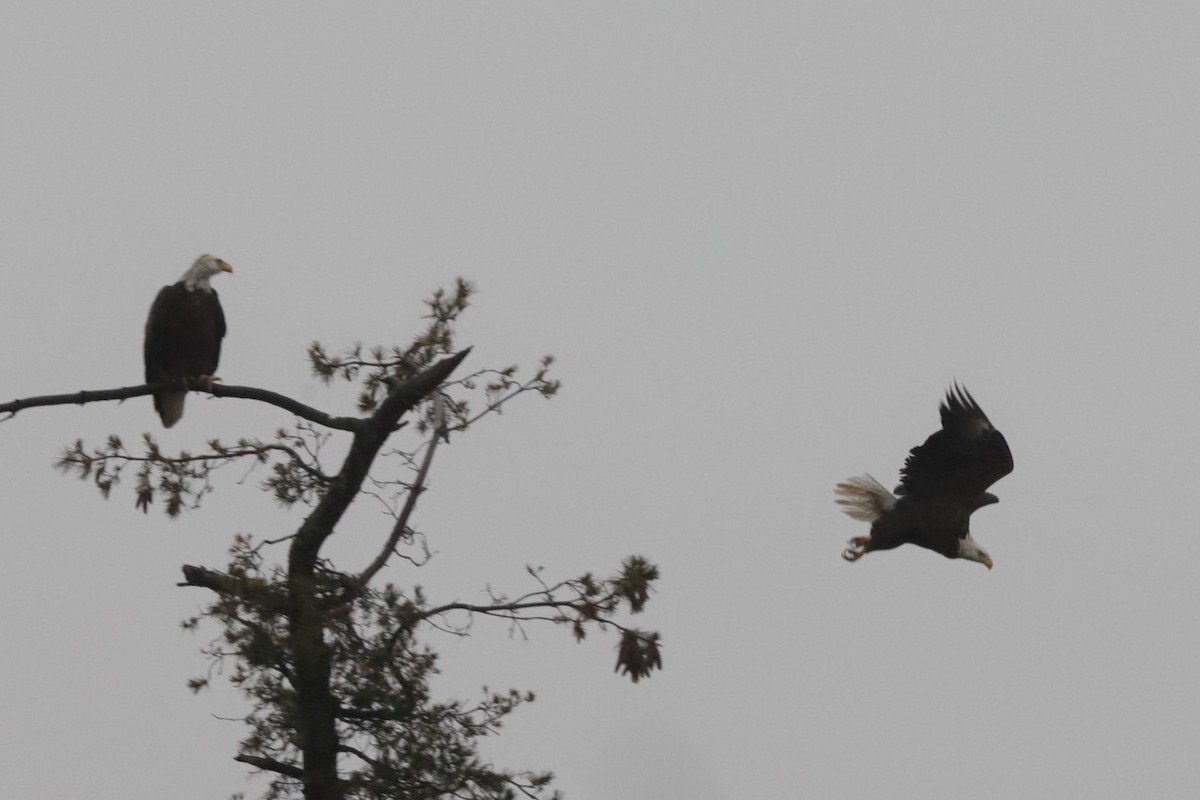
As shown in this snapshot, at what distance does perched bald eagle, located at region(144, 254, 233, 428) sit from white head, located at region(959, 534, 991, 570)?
366 cm

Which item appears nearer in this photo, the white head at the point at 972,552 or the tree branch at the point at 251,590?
the tree branch at the point at 251,590

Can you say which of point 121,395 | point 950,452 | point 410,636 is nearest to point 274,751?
point 410,636

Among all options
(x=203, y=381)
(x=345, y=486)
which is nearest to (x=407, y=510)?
(x=345, y=486)

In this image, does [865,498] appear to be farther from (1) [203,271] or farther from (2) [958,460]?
(1) [203,271]

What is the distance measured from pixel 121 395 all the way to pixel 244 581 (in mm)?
748

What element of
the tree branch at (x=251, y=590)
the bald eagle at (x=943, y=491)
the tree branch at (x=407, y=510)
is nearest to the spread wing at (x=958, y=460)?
the bald eagle at (x=943, y=491)

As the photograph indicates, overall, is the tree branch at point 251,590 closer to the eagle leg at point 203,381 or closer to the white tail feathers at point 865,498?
the eagle leg at point 203,381

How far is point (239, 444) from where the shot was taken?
5133 mm

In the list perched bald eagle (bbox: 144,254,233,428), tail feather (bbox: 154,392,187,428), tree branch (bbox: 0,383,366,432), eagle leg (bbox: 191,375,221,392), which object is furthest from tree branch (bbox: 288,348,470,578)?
tail feather (bbox: 154,392,187,428)

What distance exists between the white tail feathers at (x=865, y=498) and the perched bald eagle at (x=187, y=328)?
9.97 feet

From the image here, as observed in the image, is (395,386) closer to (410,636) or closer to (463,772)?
(410,636)

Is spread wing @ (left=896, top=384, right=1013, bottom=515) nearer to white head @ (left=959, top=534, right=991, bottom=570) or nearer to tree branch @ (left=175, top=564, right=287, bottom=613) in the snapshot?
white head @ (left=959, top=534, right=991, bottom=570)

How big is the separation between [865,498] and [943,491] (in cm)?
38

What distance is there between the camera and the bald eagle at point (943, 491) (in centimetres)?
711
